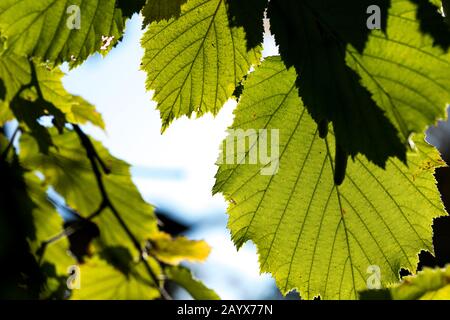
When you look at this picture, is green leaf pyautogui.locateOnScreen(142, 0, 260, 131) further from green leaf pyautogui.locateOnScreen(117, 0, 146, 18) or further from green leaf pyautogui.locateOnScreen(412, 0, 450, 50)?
green leaf pyautogui.locateOnScreen(412, 0, 450, 50)

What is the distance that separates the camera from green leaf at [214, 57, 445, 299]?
53.2 inches

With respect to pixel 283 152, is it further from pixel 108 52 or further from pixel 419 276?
pixel 419 276

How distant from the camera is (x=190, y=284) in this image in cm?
228

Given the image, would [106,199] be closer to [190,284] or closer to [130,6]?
[190,284]

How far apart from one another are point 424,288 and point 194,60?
0.71m

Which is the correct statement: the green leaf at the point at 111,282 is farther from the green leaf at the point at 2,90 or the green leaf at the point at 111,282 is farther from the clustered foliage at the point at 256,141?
the green leaf at the point at 2,90

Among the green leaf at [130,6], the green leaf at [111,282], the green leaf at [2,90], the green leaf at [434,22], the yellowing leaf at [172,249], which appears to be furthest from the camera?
the yellowing leaf at [172,249]

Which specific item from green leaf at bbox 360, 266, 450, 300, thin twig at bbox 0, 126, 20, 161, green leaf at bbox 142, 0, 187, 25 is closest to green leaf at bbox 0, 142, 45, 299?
thin twig at bbox 0, 126, 20, 161

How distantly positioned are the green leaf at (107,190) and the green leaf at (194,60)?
98cm

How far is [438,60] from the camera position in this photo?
3.36 ft

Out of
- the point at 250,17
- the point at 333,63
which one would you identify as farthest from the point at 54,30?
the point at 333,63

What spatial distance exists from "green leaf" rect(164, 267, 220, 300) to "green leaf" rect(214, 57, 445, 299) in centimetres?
82

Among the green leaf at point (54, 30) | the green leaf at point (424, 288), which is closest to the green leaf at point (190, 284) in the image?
the green leaf at point (54, 30)

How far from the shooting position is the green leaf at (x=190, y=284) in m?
2.26
